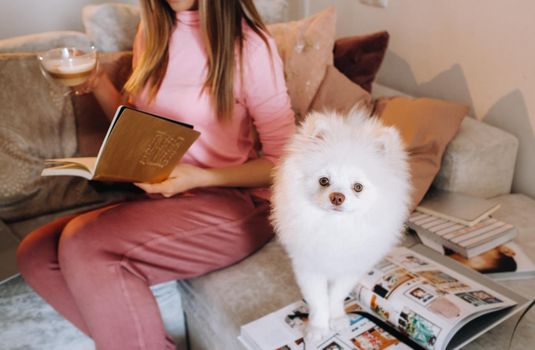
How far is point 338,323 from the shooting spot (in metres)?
0.99

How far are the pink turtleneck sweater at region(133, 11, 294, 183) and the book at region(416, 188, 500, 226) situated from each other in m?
0.48

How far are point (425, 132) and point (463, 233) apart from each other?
307mm

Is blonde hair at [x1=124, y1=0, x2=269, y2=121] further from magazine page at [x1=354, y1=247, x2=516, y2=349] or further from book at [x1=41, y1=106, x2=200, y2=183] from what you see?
magazine page at [x1=354, y1=247, x2=516, y2=349]

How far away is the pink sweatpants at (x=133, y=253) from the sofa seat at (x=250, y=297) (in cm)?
5

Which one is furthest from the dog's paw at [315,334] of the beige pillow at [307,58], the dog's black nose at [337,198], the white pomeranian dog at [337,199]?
the beige pillow at [307,58]

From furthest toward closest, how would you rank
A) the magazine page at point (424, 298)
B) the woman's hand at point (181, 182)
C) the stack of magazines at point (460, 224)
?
the stack of magazines at point (460, 224) → the woman's hand at point (181, 182) → the magazine page at point (424, 298)

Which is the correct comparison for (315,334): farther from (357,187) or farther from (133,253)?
(133,253)

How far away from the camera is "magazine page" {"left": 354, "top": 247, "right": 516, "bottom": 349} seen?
91 cm

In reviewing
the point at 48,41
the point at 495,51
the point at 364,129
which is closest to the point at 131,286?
the point at 364,129

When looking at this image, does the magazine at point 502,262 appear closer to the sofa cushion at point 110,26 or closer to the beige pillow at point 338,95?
the beige pillow at point 338,95

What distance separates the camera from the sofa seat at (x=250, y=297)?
1.02m

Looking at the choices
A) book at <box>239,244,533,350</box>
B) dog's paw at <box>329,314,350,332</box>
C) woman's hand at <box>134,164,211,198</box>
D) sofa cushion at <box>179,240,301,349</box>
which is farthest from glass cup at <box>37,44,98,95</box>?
dog's paw at <box>329,314,350,332</box>

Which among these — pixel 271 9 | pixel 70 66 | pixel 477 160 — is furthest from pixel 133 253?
pixel 271 9

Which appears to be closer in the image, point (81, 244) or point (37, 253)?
point (81, 244)
